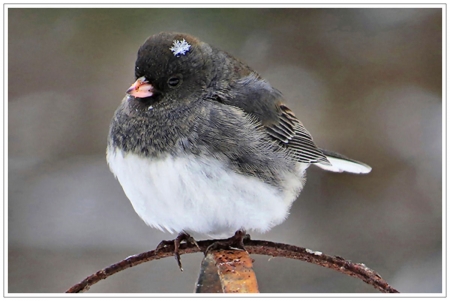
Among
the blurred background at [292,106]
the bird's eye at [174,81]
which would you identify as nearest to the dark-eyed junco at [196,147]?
the bird's eye at [174,81]

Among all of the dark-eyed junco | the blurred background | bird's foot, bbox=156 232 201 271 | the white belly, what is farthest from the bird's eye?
the blurred background

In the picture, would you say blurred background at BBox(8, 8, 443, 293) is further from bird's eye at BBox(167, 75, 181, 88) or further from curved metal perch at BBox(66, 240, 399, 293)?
curved metal perch at BBox(66, 240, 399, 293)

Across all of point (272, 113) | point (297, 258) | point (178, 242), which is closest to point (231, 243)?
point (178, 242)

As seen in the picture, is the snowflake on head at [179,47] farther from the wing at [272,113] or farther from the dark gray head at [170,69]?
the wing at [272,113]

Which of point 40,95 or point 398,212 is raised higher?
point 40,95

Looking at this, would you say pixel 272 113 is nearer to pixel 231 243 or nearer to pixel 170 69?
pixel 170 69
